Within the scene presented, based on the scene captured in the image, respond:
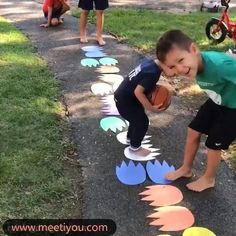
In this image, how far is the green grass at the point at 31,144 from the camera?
300 centimetres

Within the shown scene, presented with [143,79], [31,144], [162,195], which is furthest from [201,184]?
[31,144]

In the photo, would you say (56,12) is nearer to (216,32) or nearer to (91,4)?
(91,4)

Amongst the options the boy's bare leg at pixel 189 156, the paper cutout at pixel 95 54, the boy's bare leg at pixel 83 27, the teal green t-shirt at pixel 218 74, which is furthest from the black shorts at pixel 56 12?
the teal green t-shirt at pixel 218 74

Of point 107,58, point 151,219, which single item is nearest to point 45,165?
point 151,219

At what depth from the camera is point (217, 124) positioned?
10.0 ft

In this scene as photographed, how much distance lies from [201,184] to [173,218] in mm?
417

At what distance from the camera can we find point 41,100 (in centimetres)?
439

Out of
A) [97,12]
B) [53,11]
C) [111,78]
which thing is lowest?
[111,78]

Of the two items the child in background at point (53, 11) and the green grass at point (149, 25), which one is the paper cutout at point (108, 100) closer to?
the green grass at point (149, 25)

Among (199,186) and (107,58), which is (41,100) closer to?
(107,58)

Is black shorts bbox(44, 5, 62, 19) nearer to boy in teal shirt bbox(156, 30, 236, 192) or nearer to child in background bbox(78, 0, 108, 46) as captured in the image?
child in background bbox(78, 0, 108, 46)

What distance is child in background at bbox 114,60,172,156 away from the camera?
126 inches

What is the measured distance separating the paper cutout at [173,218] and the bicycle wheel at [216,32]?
3994 mm

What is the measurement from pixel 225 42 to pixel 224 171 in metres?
3.55
